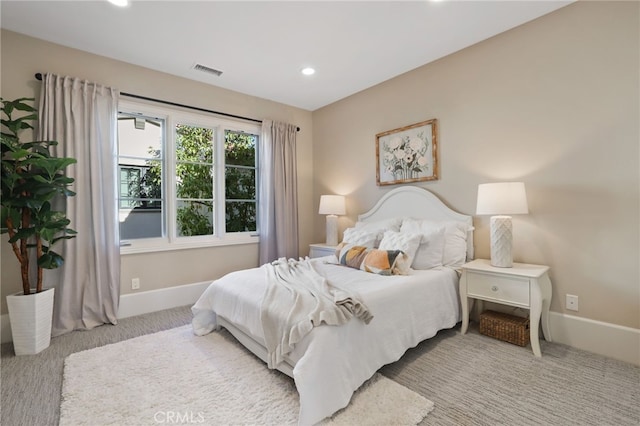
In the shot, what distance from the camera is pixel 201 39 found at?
264 cm

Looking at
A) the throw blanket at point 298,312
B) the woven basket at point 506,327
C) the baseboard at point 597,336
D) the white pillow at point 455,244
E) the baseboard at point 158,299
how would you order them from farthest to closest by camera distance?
the baseboard at point 158,299
the white pillow at point 455,244
the woven basket at point 506,327
the baseboard at point 597,336
the throw blanket at point 298,312

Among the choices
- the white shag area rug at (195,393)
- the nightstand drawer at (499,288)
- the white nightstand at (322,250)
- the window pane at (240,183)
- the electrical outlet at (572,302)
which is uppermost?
the window pane at (240,183)

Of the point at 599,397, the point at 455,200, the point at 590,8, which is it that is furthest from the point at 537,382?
the point at 590,8

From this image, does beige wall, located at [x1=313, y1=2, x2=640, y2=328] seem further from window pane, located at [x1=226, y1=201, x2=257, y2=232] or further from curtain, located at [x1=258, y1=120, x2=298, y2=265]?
window pane, located at [x1=226, y1=201, x2=257, y2=232]

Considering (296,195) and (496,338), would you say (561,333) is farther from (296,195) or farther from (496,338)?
(296,195)

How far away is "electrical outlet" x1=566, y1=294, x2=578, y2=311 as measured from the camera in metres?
2.27

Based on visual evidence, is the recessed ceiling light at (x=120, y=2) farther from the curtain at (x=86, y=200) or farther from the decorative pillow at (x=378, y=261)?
the decorative pillow at (x=378, y=261)

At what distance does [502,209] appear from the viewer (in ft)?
7.39

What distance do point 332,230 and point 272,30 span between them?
2362 millimetres

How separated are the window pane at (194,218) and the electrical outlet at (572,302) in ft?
12.1

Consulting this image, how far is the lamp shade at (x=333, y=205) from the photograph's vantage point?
3865 millimetres

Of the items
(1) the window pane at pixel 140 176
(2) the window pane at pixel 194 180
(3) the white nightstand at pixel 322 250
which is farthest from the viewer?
(3) the white nightstand at pixel 322 250

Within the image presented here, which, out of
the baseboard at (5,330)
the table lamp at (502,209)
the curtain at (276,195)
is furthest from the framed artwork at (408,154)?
the baseboard at (5,330)

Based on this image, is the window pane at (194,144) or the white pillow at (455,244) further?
the window pane at (194,144)
